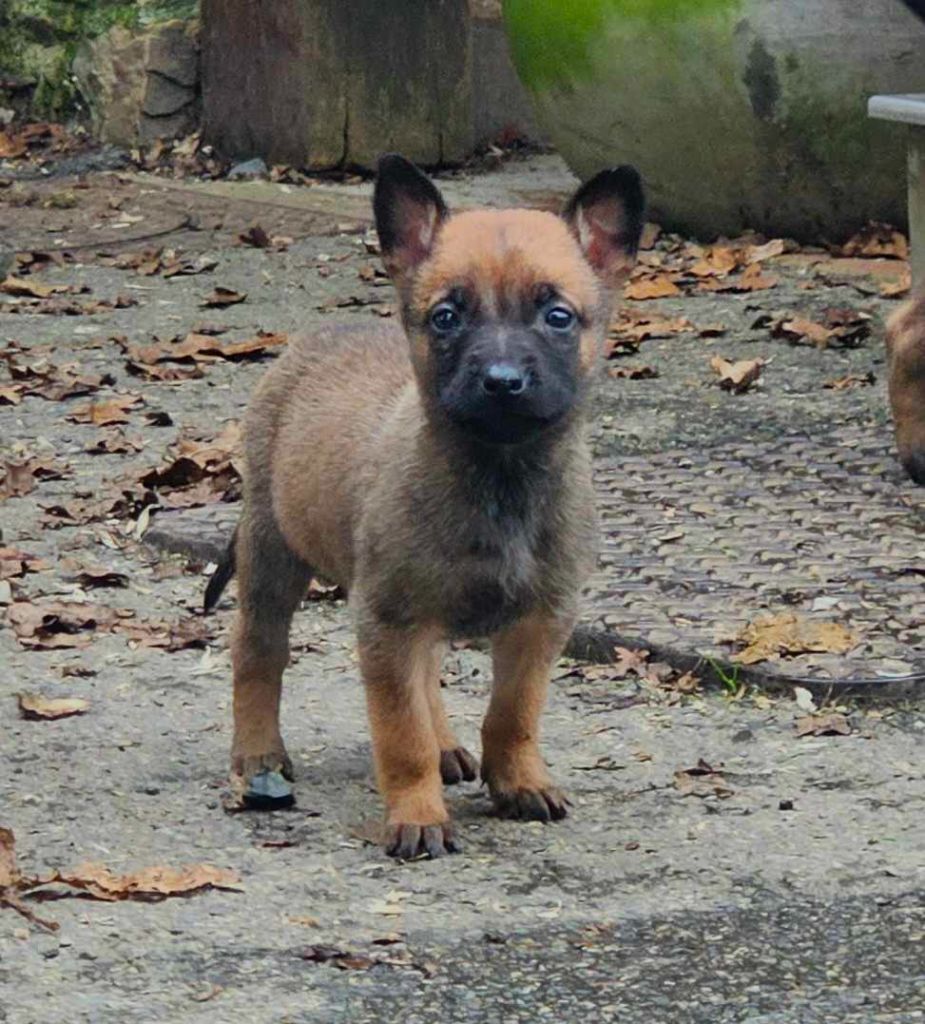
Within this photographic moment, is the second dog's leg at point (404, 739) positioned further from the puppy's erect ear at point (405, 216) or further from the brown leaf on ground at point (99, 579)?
the brown leaf on ground at point (99, 579)

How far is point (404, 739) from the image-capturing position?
15.2 feet

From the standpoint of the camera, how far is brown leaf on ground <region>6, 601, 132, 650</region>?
615 centimetres

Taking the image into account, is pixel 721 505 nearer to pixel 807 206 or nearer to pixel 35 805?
pixel 35 805

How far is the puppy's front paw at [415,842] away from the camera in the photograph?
15.0 feet

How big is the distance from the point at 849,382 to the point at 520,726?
411 centimetres

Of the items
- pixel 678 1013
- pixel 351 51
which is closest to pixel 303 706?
pixel 678 1013

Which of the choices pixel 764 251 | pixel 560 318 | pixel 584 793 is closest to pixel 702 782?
pixel 584 793

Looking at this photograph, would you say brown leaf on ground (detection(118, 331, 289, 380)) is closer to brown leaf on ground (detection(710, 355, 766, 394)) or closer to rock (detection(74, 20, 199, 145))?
brown leaf on ground (detection(710, 355, 766, 394))

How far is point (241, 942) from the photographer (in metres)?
4.15

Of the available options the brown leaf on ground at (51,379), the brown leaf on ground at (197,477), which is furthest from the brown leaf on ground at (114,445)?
the brown leaf on ground at (51,379)

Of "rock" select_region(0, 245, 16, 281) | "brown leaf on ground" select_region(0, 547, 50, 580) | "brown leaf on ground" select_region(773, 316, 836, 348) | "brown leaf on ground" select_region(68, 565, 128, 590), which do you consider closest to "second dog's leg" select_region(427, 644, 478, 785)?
"brown leaf on ground" select_region(68, 565, 128, 590)

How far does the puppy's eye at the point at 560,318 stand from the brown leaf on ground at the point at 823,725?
1254 mm

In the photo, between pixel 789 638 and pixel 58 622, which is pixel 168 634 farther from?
pixel 789 638

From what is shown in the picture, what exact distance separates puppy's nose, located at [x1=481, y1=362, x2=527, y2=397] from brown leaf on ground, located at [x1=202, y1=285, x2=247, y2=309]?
6.29 metres
